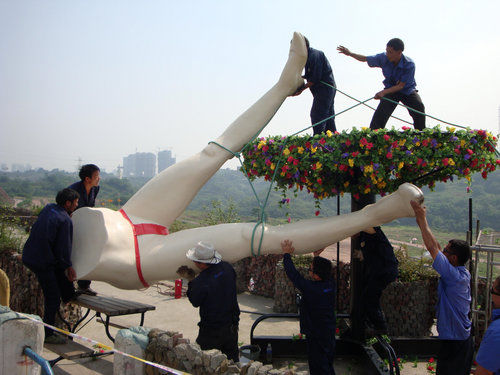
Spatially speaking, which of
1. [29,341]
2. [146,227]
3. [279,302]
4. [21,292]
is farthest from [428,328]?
[21,292]

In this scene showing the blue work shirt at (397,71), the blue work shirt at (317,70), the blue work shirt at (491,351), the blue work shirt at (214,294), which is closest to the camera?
the blue work shirt at (491,351)

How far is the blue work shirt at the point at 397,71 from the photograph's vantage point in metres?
4.17

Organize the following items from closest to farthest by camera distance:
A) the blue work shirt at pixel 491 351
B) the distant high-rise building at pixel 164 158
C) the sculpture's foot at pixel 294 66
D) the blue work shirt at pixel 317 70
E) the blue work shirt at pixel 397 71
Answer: the blue work shirt at pixel 491 351, the sculpture's foot at pixel 294 66, the blue work shirt at pixel 397 71, the blue work shirt at pixel 317 70, the distant high-rise building at pixel 164 158

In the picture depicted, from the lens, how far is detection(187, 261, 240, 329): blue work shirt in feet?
12.2

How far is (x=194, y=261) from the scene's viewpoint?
148 inches

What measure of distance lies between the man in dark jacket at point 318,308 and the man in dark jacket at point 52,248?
7.42 feet

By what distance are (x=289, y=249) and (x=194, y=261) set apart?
0.88 meters

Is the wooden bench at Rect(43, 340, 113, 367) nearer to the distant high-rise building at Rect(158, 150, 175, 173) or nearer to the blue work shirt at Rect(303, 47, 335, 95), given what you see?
the blue work shirt at Rect(303, 47, 335, 95)

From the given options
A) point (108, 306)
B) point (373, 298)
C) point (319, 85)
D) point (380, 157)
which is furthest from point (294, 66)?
point (108, 306)

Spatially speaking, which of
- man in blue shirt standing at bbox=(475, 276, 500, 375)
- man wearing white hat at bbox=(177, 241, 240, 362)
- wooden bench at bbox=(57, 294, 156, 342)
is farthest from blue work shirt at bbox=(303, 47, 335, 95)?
wooden bench at bbox=(57, 294, 156, 342)

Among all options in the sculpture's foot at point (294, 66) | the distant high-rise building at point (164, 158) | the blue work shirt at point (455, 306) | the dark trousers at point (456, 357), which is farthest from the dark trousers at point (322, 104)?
the distant high-rise building at point (164, 158)

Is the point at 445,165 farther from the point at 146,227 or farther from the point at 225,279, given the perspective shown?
the point at 146,227

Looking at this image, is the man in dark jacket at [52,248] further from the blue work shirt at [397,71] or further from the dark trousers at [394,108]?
the blue work shirt at [397,71]

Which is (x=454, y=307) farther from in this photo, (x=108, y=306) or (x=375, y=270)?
(x=108, y=306)
